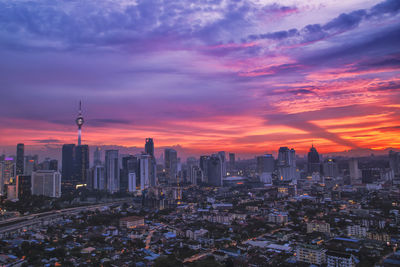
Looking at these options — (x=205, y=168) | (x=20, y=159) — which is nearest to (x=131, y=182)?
(x=205, y=168)

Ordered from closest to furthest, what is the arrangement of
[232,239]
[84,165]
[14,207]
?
[232,239] → [14,207] → [84,165]

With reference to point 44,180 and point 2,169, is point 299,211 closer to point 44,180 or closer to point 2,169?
point 44,180

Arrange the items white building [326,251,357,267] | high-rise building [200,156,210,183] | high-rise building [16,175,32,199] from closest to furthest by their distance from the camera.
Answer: white building [326,251,357,267] → high-rise building [16,175,32,199] → high-rise building [200,156,210,183]

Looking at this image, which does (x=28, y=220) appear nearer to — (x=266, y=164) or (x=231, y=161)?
(x=266, y=164)

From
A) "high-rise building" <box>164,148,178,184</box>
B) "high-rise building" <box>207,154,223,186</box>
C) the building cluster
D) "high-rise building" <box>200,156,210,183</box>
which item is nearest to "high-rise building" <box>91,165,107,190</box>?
the building cluster

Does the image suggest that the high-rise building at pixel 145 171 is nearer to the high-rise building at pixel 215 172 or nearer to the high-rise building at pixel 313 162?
the high-rise building at pixel 215 172

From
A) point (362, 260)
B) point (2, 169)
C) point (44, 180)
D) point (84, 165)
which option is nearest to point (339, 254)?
point (362, 260)

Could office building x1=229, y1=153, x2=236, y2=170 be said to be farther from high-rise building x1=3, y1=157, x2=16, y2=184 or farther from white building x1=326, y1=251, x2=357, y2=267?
white building x1=326, y1=251, x2=357, y2=267
